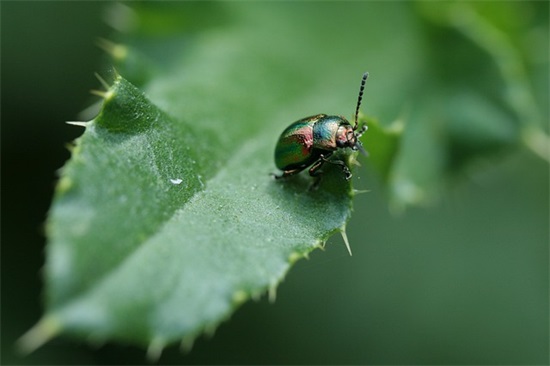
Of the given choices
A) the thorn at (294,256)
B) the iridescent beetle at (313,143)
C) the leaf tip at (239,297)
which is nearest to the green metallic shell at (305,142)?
the iridescent beetle at (313,143)

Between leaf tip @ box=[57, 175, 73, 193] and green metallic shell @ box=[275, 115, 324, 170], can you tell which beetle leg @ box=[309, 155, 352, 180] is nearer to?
green metallic shell @ box=[275, 115, 324, 170]

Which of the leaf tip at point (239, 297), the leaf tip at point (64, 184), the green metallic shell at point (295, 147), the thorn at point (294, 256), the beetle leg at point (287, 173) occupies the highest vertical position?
the green metallic shell at point (295, 147)

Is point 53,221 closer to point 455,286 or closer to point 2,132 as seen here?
point 2,132

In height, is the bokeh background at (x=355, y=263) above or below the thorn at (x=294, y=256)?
above

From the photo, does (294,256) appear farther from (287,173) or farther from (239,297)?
(287,173)

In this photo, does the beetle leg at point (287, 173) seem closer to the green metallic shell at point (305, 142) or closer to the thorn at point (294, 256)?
the green metallic shell at point (305, 142)

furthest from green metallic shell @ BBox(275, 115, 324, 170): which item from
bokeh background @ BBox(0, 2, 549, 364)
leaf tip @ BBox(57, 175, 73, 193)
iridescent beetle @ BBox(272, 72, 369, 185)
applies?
bokeh background @ BBox(0, 2, 549, 364)
